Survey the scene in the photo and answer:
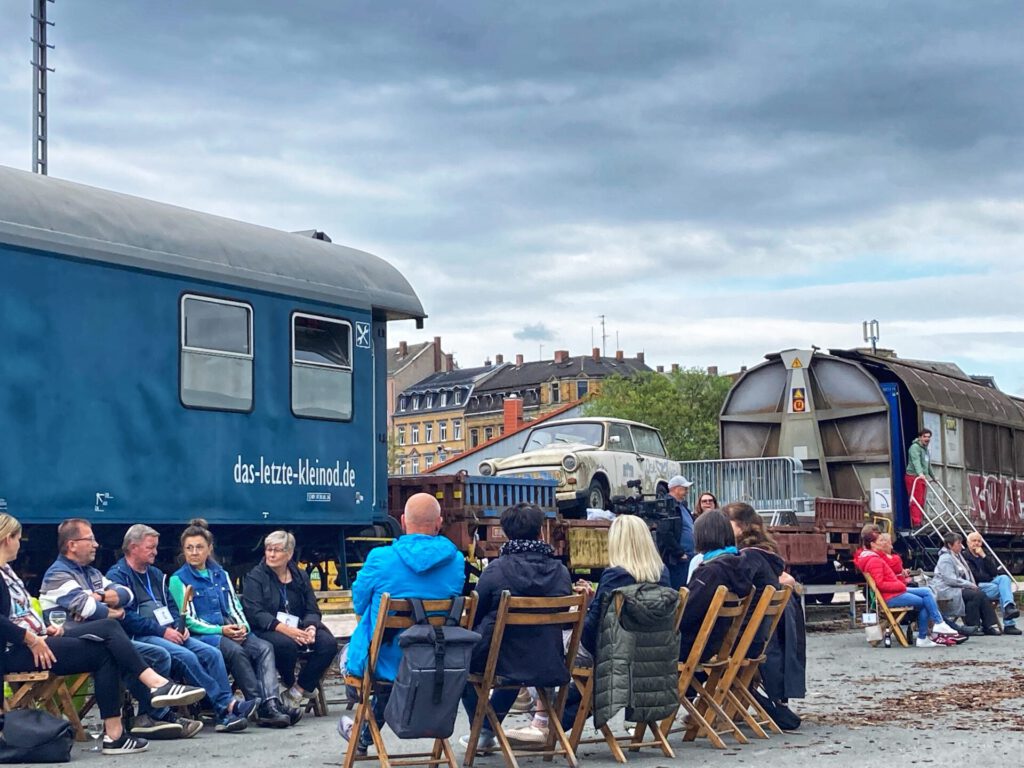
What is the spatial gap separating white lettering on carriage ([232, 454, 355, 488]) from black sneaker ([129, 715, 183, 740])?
410 cm

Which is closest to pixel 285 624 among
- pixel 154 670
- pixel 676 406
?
pixel 154 670

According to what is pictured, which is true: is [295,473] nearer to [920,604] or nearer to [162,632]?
[162,632]

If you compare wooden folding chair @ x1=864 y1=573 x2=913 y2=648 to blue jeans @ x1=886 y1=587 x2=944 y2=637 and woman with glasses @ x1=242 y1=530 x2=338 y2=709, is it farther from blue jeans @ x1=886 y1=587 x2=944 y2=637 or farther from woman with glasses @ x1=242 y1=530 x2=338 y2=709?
woman with glasses @ x1=242 y1=530 x2=338 y2=709

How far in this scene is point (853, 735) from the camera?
358 inches

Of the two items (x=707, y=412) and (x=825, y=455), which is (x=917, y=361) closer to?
(x=825, y=455)

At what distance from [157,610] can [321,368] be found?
194 inches

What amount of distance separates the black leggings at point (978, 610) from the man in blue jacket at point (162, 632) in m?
10.7

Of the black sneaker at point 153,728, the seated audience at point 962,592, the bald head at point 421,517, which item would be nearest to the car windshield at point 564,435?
the seated audience at point 962,592

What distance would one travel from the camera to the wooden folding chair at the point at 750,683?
9.23 m

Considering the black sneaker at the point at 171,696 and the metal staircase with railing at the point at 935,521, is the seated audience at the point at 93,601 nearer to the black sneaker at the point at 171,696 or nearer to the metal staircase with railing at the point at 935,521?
the black sneaker at the point at 171,696

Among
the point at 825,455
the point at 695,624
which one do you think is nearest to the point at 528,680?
the point at 695,624

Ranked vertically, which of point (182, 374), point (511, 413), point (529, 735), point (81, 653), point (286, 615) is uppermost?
point (511, 413)

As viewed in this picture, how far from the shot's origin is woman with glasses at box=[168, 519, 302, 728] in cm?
984

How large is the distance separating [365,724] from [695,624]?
2.04 m
